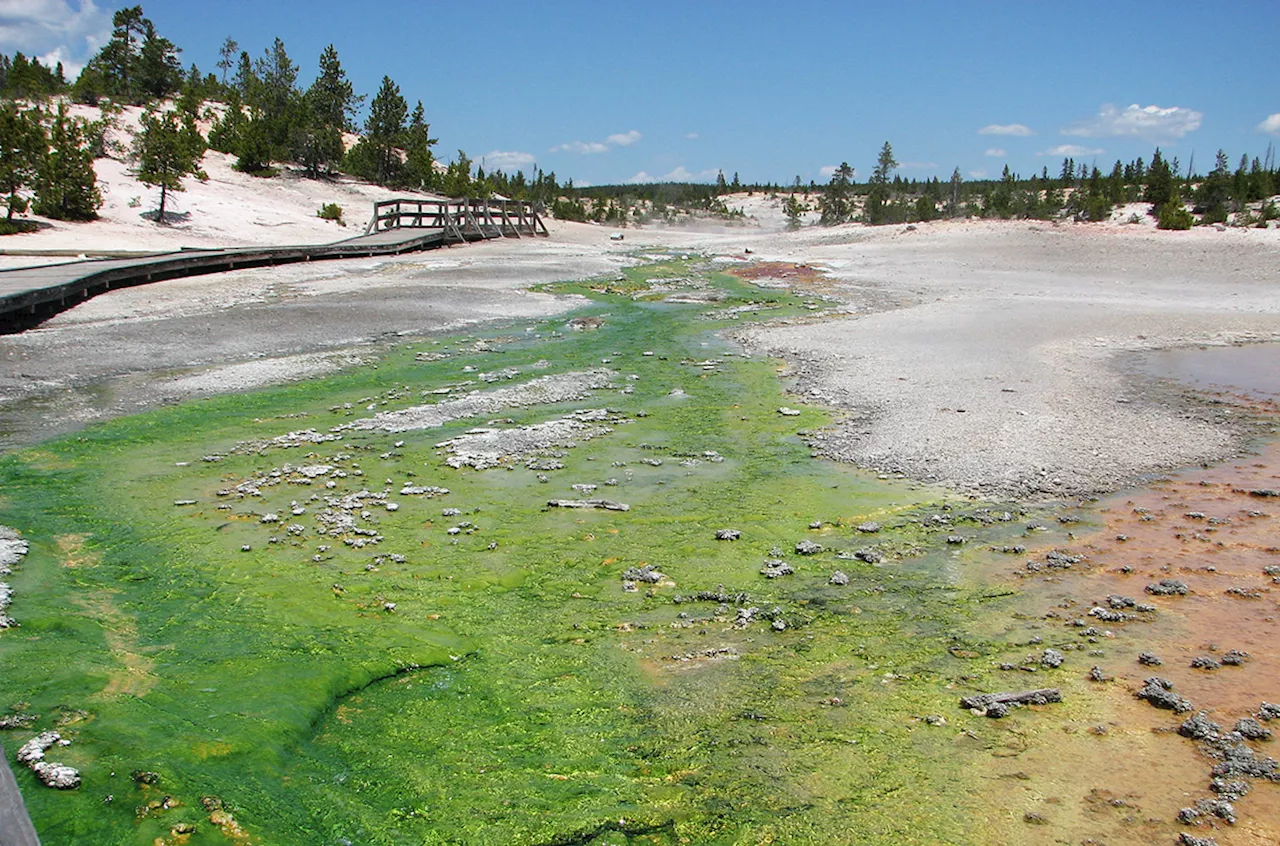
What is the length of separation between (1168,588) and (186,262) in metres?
23.9

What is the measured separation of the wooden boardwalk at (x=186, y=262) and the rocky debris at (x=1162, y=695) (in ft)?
57.0

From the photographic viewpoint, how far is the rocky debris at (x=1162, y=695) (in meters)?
4.99

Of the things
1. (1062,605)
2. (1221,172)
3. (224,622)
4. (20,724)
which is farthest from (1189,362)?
(1221,172)

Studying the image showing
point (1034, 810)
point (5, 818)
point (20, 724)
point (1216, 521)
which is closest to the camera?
point (5, 818)

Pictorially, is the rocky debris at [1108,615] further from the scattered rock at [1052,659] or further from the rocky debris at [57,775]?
the rocky debris at [57,775]

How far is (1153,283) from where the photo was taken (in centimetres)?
2464

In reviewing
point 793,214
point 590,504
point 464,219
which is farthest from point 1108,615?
point 793,214

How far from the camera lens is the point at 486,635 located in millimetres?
6152

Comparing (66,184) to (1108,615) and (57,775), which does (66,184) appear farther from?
(1108,615)

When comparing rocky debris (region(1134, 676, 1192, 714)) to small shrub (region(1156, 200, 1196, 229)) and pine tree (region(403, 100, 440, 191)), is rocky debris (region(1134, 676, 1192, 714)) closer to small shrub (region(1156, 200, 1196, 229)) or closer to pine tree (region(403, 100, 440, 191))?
small shrub (region(1156, 200, 1196, 229))

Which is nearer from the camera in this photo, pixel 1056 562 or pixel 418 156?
pixel 1056 562

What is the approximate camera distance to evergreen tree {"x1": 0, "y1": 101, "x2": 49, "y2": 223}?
28250 millimetres

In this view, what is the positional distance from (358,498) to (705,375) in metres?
7.20

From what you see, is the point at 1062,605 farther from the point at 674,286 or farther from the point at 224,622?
the point at 674,286
